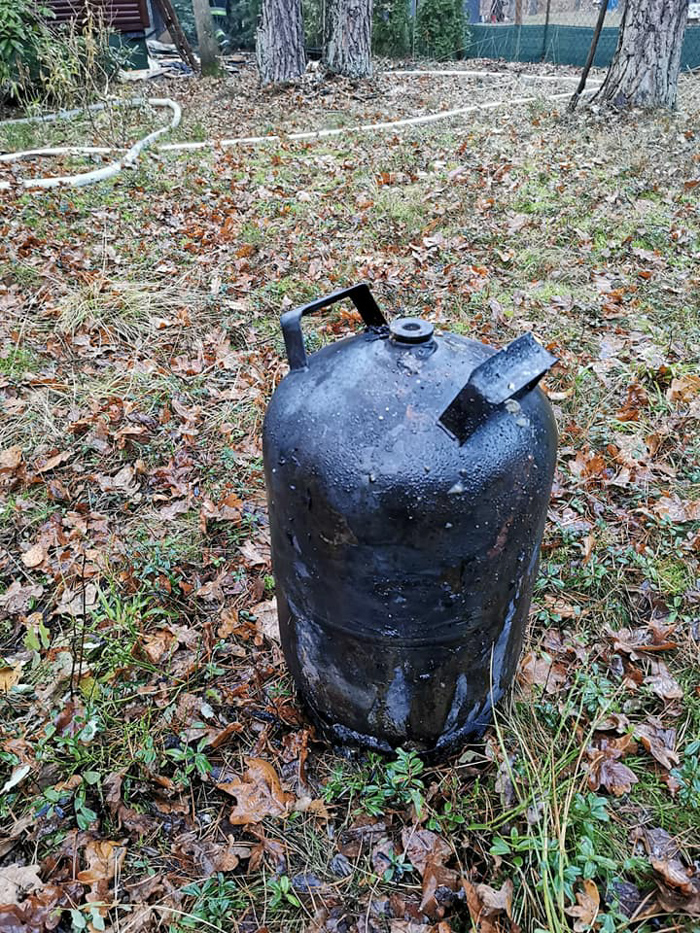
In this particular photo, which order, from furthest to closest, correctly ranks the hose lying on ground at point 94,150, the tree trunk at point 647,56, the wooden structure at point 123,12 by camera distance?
the wooden structure at point 123,12 → the tree trunk at point 647,56 → the hose lying on ground at point 94,150

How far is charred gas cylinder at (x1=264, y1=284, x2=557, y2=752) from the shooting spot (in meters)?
1.52

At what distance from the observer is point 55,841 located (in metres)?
2.01

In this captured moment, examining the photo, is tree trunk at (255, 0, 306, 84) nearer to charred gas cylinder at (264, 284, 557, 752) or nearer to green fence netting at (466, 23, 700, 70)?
green fence netting at (466, 23, 700, 70)

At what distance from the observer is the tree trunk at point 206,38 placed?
12227mm

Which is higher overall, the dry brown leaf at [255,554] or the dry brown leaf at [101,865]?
the dry brown leaf at [255,554]

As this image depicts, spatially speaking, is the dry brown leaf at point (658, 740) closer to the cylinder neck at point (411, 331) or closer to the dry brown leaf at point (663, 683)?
the dry brown leaf at point (663, 683)

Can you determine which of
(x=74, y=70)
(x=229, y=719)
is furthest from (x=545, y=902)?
(x=74, y=70)

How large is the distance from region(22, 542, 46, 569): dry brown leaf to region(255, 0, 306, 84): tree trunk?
1100 cm

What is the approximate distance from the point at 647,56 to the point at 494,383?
953 cm

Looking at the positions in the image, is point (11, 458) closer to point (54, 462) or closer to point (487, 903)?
point (54, 462)

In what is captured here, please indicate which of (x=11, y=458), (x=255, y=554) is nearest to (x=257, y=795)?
(x=255, y=554)

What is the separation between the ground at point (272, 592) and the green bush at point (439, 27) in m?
12.2

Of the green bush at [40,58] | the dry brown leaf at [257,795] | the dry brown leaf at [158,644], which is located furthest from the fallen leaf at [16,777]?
the green bush at [40,58]

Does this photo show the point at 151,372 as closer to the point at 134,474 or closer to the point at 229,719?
the point at 134,474
